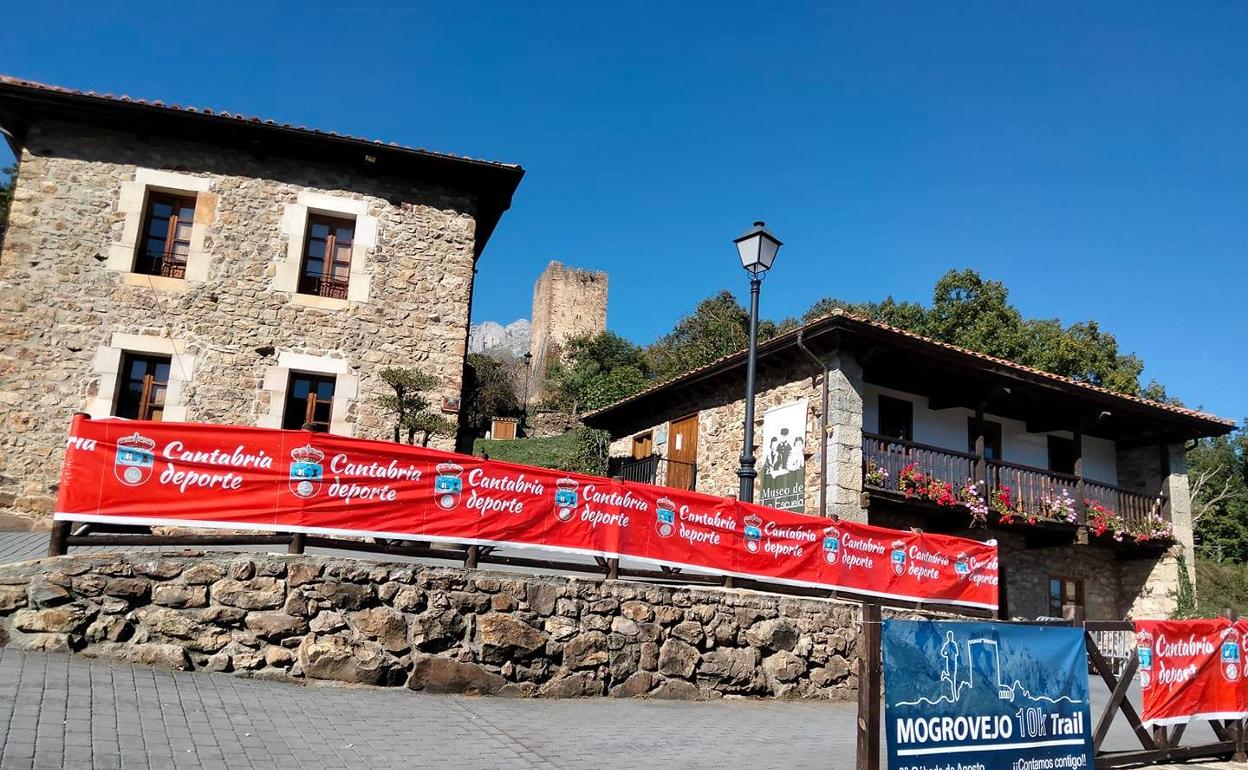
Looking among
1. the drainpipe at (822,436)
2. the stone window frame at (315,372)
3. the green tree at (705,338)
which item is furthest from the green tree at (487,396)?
the drainpipe at (822,436)

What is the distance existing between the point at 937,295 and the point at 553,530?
97.3ft

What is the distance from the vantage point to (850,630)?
10164 millimetres

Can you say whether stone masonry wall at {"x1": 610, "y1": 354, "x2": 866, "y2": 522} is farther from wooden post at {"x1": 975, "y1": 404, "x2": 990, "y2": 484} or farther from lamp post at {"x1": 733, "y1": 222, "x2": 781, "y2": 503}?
lamp post at {"x1": 733, "y1": 222, "x2": 781, "y2": 503}

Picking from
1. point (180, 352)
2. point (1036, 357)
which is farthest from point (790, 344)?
point (1036, 357)

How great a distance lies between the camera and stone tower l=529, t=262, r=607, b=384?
174 feet

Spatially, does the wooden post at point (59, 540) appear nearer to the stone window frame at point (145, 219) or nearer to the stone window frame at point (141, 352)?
the stone window frame at point (141, 352)

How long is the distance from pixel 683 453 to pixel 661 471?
3.44 ft

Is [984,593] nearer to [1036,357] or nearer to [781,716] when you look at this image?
[781,716]

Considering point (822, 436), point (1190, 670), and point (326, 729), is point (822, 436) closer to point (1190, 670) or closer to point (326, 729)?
point (1190, 670)

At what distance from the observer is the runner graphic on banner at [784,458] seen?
15688 millimetres

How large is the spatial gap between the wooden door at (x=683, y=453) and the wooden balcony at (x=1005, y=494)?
4835mm

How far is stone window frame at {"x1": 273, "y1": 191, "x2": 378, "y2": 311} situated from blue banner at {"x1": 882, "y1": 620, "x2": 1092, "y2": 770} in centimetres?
1197

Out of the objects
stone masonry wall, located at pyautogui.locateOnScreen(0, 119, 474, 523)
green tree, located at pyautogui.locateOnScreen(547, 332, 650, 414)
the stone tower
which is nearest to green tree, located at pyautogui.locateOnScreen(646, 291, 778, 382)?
green tree, located at pyautogui.locateOnScreen(547, 332, 650, 414)

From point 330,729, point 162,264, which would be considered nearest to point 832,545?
point 330,729
